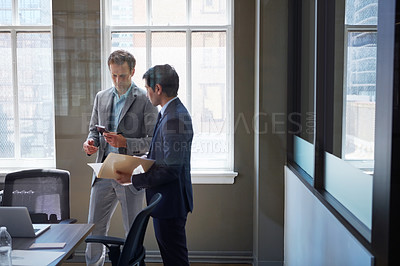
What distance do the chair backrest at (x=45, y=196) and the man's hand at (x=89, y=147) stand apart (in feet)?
0.79

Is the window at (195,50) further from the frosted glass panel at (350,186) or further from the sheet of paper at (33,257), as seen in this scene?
the sheet of paper at (33,257)

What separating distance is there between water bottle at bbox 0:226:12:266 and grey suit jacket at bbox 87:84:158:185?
898 mm

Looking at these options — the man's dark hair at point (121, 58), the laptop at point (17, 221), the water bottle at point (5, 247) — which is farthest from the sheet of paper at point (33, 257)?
the man's dark hair at point (121, 58)

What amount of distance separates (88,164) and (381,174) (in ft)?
7.01

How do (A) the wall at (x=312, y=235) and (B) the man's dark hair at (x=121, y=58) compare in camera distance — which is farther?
(B) the man's dark hair at (x=121, y=58)

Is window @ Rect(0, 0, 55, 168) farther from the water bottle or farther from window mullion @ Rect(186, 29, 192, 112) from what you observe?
the water bottle

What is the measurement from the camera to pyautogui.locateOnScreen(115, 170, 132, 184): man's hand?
2.64m

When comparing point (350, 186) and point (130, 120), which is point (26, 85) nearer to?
point (130, 120)

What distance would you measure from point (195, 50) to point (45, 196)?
142 cm

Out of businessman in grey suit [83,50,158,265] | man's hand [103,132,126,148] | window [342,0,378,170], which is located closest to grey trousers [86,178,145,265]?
businessman in grey suit [83,50,158,265]

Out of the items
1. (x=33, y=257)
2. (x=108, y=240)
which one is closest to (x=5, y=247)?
(x=33, y=257)

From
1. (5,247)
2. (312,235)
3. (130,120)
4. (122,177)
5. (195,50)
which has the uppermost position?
(195,50)

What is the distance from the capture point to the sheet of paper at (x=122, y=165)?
258 centimetres

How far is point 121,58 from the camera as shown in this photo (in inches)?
119
